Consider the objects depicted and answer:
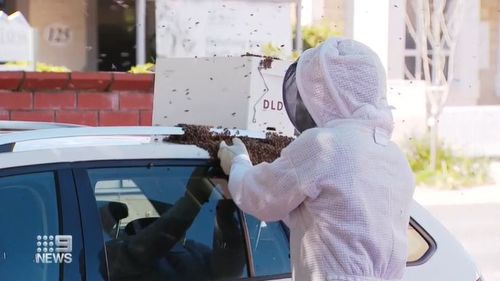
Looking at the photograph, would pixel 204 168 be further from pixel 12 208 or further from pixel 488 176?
pixel 488 176

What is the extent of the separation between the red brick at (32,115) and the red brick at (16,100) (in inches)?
2.5

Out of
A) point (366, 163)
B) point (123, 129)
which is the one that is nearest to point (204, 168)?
point (123, 129)

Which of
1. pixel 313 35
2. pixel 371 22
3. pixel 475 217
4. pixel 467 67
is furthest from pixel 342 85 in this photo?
pixel 467 67

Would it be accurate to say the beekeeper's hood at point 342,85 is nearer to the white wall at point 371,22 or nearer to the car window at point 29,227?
the car window at point 29,227

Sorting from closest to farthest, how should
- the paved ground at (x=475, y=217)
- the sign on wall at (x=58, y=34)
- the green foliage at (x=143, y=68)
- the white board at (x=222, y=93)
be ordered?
the white board at (x=222, y=93)
the paved ground at (x=475, y=217)
the green foliage at (x=143, y=68)
the sign on wall at (x=58, y=34)

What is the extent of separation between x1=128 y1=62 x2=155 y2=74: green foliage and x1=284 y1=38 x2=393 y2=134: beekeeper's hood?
624 cm

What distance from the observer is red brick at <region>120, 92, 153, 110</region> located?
27.2 feet

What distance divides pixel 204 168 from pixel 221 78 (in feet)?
1.86

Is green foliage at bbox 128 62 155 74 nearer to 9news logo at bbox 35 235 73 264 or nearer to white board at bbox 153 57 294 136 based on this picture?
white board at bbox 153 57 294 136

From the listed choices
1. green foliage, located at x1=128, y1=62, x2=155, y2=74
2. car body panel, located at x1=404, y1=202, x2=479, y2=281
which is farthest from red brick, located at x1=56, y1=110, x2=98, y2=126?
car body panel, located at x1=404, y1=202, x2=479, y2=281

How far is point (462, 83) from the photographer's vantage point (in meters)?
13.1

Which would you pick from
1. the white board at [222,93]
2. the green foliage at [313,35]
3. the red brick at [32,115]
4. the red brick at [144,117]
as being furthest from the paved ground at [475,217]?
the white board at [222,93]

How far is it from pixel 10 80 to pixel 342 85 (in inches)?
236

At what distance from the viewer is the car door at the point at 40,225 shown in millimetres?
2664
